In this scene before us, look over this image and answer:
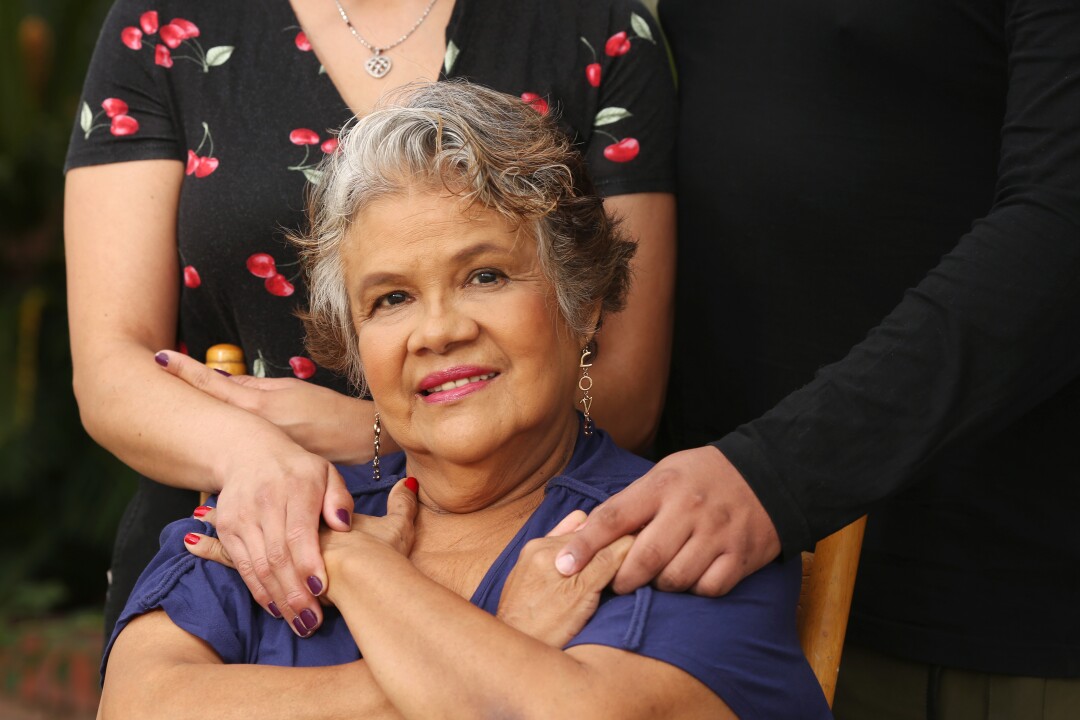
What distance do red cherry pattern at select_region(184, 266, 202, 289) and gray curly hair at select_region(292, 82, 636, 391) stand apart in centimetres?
28

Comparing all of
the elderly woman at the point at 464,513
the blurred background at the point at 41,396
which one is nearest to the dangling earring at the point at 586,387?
the elderly woman at the point at 464,513

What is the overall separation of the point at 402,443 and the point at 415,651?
18.4 inches

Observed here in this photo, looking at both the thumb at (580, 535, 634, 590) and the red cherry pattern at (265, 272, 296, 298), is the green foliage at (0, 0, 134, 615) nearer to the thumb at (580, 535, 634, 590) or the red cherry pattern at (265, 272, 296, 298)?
the red cherry pattern at (265, 272, 296, 298)

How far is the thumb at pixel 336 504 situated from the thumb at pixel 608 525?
368 millimetres

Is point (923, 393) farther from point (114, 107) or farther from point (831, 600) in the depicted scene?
point (114, 107)

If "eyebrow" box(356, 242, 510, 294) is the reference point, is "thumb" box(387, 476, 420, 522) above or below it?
below

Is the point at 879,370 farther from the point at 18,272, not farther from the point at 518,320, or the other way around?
the point at 18,272

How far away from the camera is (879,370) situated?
69.6 inches

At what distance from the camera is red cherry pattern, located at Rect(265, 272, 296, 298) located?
2.39 meters

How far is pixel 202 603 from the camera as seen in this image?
196cm

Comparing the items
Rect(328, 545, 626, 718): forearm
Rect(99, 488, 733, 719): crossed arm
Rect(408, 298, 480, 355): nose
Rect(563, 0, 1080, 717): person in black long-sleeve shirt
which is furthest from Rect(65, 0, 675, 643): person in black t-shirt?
Rect(328, 545, 626, 718): forearm

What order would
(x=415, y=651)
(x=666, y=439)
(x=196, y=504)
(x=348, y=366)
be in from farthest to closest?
(x=666, y=439), (x=196, y=504), (x=348, y=366), (x=415, y=651)

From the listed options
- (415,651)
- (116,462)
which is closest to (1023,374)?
(415,651)

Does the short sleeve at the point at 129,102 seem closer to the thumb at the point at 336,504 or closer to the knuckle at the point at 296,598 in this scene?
the thumb at the point at 336,504
